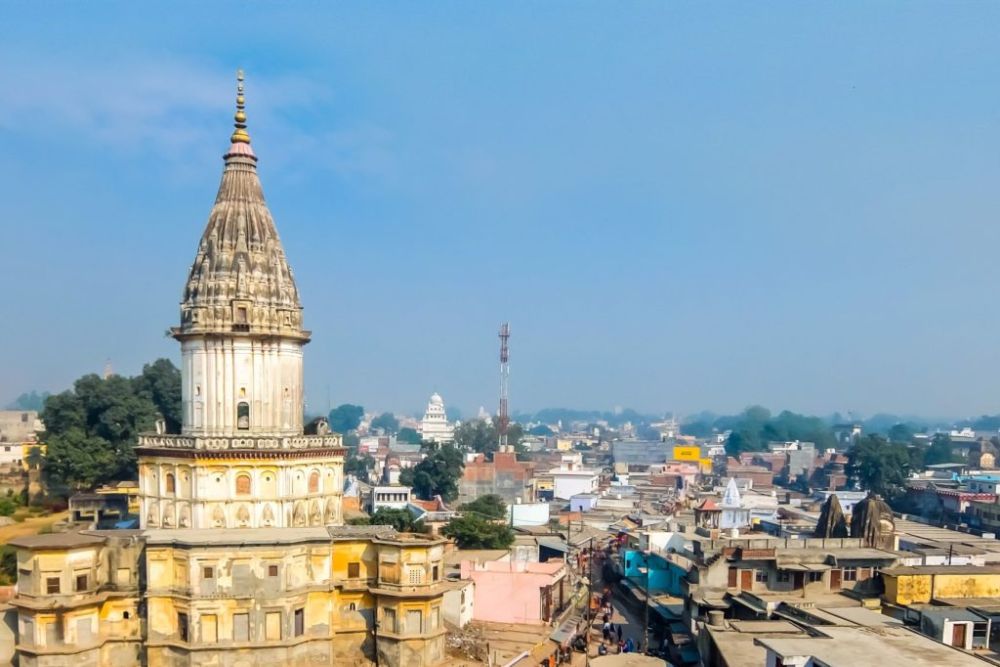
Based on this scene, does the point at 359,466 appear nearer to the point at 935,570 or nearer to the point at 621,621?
the point at 621,621

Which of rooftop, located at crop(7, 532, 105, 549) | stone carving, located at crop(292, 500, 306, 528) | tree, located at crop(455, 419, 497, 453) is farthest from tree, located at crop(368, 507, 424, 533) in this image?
tree, located at crop(455, 419, 497, 453)

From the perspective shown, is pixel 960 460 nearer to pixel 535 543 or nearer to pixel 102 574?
pixel 535 543

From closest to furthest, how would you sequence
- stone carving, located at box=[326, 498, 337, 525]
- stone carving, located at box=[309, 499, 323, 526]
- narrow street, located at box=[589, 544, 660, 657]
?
stone carving, located at box=[309, 499, 323, 526] → stone carving, located at box=[326, 498, 337, 525] → narrow street, located at box=[589, 544, 660, 657]

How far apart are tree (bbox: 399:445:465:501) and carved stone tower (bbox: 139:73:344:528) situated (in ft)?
152

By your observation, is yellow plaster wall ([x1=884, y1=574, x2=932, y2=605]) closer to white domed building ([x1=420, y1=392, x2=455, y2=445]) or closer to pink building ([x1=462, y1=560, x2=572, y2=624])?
pink building ([x1=462, y1=560, x2=572, y2=624])

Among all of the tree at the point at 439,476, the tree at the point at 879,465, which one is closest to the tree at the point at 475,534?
the tree at the point at 439,476

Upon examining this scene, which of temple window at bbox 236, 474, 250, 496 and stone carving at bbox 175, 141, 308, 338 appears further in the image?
stone carving at bbox 175, 141, 308, 338

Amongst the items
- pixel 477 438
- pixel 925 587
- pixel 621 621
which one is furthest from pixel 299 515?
pixel 477 438

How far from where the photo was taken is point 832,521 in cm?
4872

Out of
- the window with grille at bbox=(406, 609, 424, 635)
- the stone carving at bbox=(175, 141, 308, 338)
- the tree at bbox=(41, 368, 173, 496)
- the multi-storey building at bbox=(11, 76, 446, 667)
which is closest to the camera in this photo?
the multi-storey building at bbox=(11, 76, 446, 667)

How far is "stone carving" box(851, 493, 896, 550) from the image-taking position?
4256 cm

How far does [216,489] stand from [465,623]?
462 inches

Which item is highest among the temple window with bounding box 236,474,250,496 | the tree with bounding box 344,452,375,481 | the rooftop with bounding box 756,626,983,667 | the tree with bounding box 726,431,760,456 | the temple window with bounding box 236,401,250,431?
the temple window with bounding box 236,401,250,431

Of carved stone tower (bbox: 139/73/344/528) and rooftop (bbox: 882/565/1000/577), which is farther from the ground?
carved stone tower (bbox: 139/73/344/528)
